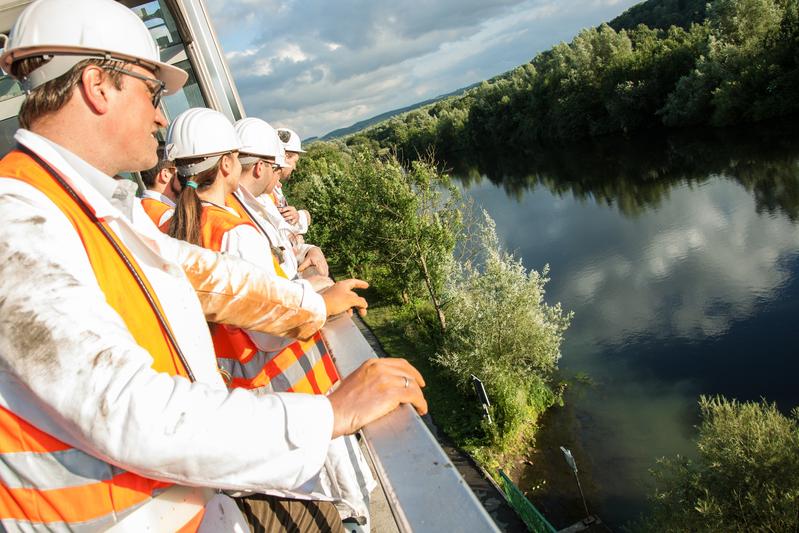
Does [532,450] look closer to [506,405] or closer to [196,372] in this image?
[506,405]

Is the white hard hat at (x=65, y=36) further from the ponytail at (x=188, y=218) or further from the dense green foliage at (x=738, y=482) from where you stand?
the dense green foliage at (x=738, y=482)

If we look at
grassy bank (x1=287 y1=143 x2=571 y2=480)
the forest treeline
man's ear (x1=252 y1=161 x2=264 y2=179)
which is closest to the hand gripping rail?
man's ear (x1=252 y1=161 x2=264 y2=179)

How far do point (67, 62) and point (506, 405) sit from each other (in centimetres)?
1645

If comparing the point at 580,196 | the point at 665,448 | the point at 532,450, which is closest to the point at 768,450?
the point at 665,448

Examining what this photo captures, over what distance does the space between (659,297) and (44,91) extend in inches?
920

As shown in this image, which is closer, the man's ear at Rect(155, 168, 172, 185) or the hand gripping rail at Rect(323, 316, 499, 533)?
the hand gripping rail at Rect(323, 316, 499, 533)

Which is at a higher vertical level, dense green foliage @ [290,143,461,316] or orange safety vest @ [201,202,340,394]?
orange safety vest @ [201,202,340,394]

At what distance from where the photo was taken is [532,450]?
16344 millimetres

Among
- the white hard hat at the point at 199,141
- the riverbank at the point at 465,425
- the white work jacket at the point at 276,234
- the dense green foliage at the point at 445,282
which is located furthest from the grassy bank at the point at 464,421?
the white hard hat at the point at 199,141

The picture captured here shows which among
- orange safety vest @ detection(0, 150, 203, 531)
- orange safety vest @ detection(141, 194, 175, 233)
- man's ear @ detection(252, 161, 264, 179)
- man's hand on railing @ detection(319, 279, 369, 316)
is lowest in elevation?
man's hand on railing @ detection(319, 279, 369, 316)

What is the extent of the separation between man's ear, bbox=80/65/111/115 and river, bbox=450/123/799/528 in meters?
14.9

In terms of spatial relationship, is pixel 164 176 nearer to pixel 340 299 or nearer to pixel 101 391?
pixel 340 299

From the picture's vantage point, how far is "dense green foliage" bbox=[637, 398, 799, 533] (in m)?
9.60

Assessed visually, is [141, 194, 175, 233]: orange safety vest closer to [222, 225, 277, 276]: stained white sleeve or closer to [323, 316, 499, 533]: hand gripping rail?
[222, 225, 277, 276]: stained white sleeve
